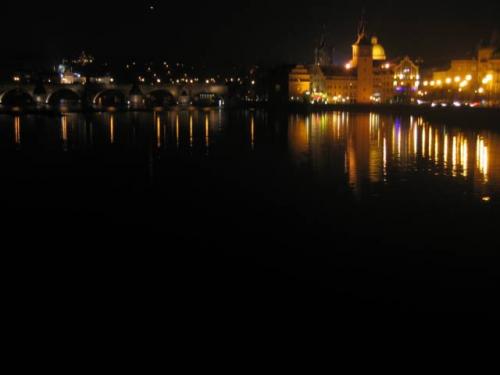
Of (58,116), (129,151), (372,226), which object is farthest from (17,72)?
(372,226)

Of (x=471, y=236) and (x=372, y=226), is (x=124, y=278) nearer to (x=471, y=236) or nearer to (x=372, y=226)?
(x=372, y=226)

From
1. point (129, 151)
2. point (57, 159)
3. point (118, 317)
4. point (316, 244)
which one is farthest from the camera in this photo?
point (129, 151)

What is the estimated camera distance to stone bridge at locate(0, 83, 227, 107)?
76562 millimetres

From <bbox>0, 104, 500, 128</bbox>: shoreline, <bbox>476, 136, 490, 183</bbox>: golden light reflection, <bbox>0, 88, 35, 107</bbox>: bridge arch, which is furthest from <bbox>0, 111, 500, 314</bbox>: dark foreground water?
<bbox>0, 88, 35, 107</bbox>: bridge arch

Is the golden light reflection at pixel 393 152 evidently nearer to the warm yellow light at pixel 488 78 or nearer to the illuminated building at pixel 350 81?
the warm yellow light at pixel 488 78

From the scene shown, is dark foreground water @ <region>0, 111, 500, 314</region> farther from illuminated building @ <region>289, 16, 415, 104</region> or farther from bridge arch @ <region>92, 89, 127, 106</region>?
bridge arch @ <region>92, 89, 127, 106</region>

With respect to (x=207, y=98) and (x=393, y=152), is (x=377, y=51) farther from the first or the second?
(x=393, y=152)

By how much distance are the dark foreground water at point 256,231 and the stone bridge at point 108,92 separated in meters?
59.2

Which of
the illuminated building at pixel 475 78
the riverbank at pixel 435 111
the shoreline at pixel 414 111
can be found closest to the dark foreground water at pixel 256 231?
the riverbank at pixel 435 111

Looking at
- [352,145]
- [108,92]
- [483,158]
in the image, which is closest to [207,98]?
[108,92]

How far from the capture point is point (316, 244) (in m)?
9.44

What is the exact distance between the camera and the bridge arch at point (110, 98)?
270 feet

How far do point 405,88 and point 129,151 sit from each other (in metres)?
59.3

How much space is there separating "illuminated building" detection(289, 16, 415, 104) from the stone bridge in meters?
11.7
